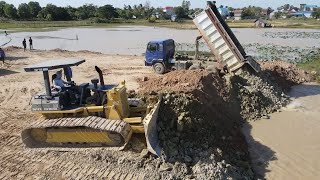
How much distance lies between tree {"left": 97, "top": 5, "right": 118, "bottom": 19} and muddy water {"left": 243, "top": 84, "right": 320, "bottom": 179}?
8486cm

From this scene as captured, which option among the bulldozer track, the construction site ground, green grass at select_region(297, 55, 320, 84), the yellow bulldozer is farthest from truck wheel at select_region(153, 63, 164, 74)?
the bulldozer track

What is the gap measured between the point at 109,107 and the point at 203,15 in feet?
31.6

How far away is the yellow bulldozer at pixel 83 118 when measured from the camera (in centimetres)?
962

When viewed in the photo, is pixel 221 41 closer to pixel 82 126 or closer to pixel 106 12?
pixel 82 126

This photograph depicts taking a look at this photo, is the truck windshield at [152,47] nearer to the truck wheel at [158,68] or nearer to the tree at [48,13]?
the truck wheel at [158,68]

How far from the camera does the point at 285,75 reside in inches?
781

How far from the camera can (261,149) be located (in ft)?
38.4

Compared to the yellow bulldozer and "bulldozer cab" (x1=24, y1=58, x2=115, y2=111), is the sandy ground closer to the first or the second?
the yellow bulldozer

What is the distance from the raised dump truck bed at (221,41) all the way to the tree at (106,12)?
81.0 metres

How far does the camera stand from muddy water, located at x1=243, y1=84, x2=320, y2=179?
10.5m

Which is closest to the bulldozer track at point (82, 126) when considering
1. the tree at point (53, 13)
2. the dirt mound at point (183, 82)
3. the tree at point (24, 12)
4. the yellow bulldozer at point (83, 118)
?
the yellow bulldozer at point (83, 118)

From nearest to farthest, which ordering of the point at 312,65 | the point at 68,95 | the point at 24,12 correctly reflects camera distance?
the point at 68,95 → the point at 312,65 → the point at 24,12

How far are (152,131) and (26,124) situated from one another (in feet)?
15.9

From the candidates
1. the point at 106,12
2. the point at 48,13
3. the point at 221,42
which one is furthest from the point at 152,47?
the point at 106,12
